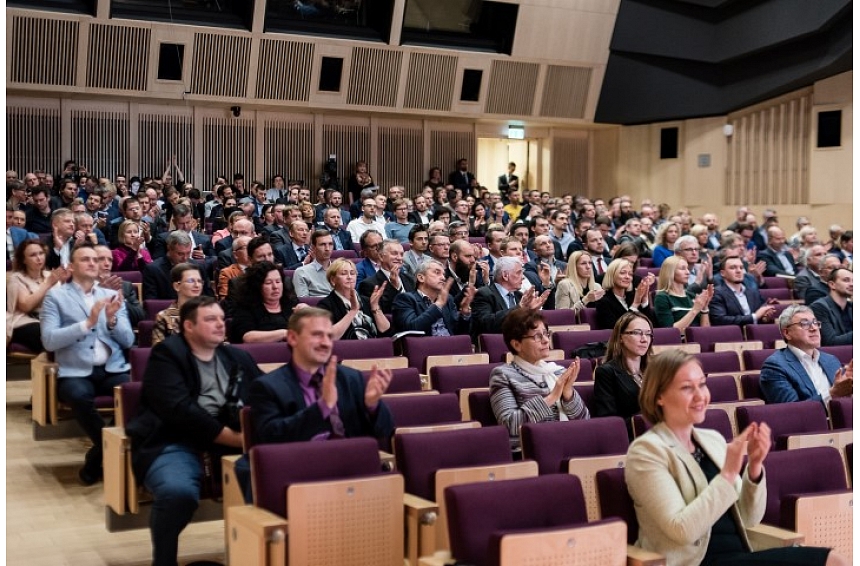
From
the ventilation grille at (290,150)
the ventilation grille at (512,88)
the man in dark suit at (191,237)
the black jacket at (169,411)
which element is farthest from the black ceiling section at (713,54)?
the black jacket at (169,411)

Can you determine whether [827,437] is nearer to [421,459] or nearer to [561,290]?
[421,459]

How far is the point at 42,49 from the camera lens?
1187 centimetres

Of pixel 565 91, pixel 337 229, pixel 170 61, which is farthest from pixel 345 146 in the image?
pixel 337 229

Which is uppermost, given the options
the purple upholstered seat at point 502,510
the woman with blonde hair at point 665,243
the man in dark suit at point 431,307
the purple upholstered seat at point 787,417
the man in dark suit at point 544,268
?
the woman with blonde hair at point 665,243

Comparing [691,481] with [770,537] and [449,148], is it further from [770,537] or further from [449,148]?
[449,148]

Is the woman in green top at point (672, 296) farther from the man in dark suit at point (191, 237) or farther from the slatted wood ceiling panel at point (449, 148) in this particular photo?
the slatted wood ceiling panel at point (449, 148)

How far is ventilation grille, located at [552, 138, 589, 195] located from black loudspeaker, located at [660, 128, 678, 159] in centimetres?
123

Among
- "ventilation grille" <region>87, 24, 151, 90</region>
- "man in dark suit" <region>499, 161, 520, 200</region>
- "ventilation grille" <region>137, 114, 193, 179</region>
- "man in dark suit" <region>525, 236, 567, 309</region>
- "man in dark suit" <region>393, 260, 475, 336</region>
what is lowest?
"man in dark suit" <region>393, 260, 475, 336</region>

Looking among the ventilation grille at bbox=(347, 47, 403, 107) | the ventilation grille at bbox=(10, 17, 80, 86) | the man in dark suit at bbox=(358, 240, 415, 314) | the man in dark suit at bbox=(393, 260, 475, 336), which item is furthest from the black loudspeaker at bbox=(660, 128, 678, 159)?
the man in dark suit at bbox=(393, 260, 475, 336)

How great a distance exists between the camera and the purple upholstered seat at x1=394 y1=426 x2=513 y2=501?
3.32m

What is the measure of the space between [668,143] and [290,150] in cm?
508

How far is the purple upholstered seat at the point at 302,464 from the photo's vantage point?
10.0 ft

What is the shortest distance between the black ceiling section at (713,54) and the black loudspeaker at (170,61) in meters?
5.55

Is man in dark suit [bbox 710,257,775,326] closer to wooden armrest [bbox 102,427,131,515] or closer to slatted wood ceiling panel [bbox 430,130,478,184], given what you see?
wooden armrest [bbox 102,427,131,515]
